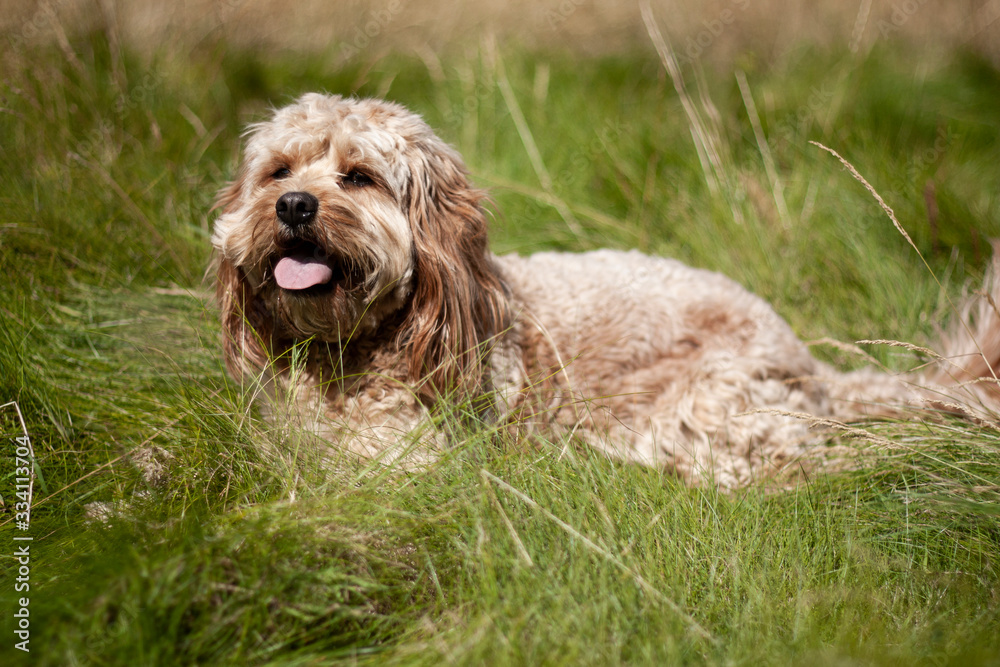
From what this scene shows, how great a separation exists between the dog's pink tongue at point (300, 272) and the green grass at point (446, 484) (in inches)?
16.6

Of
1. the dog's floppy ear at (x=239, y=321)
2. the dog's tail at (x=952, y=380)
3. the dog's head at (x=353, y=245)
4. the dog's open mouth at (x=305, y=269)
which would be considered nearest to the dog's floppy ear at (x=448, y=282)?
the dog's head at (x=353, y=245)

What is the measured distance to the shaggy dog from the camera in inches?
98.7

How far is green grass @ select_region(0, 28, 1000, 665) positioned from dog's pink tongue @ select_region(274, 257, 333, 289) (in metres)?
0.42

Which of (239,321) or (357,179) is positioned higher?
(357,179)

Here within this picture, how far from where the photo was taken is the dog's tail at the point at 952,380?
2711mm

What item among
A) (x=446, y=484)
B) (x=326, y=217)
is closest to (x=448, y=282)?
(x=326, y=217)

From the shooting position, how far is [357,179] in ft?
8.86

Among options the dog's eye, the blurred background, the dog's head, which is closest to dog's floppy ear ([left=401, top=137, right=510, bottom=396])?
the dog's head

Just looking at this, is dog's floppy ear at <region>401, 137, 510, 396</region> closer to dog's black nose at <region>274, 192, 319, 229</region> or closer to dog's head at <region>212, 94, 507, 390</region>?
dog's head at <region>212, 94, 507, 390</region>

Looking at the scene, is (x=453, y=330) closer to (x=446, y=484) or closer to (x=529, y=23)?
(x=446, y=484)

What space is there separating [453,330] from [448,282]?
0.58 ft

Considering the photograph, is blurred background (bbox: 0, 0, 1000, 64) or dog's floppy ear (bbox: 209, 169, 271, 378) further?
blurred background (bbox: 0, 0, 1000, 64)

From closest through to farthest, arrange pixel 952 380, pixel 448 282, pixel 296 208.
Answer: pixel 296 208, pixel 448 282, pixel 952 380

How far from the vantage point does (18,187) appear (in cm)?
341
